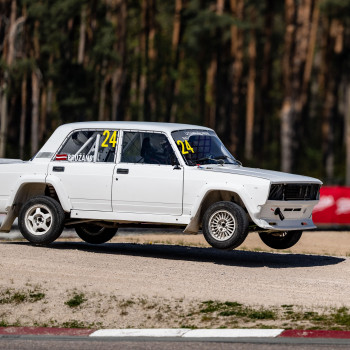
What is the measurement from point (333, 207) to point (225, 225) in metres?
13.9

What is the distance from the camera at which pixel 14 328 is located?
9.58m

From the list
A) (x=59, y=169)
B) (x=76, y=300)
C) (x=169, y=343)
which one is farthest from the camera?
(x=59, y=169)

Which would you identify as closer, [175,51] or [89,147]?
[89,147]

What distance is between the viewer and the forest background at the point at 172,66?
154ft

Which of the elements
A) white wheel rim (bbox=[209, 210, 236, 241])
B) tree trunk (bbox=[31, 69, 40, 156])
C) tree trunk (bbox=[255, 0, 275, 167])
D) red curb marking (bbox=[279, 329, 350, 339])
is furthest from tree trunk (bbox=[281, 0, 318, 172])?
red curb marking (bbox=[279, 329, 350, 339])

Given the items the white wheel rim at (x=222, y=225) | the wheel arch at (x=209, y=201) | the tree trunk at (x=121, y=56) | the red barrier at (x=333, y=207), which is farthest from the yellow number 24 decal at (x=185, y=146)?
the tree trunk at (x=121, y=56)

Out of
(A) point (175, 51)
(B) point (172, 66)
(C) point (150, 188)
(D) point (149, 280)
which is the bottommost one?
(D) point (149, 280)

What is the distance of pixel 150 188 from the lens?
43.7ft

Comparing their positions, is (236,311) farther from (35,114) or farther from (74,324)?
(35,114)

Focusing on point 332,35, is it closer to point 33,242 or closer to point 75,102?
point 75,102

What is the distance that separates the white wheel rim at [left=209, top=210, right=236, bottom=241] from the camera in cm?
1279

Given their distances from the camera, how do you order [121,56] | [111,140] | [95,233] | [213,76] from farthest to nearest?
[213,76] → [121,56] → [95,233] → [111,140]

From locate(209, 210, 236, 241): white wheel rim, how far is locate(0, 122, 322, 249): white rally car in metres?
0.01

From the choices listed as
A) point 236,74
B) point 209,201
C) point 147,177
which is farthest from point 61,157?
point 236,74
